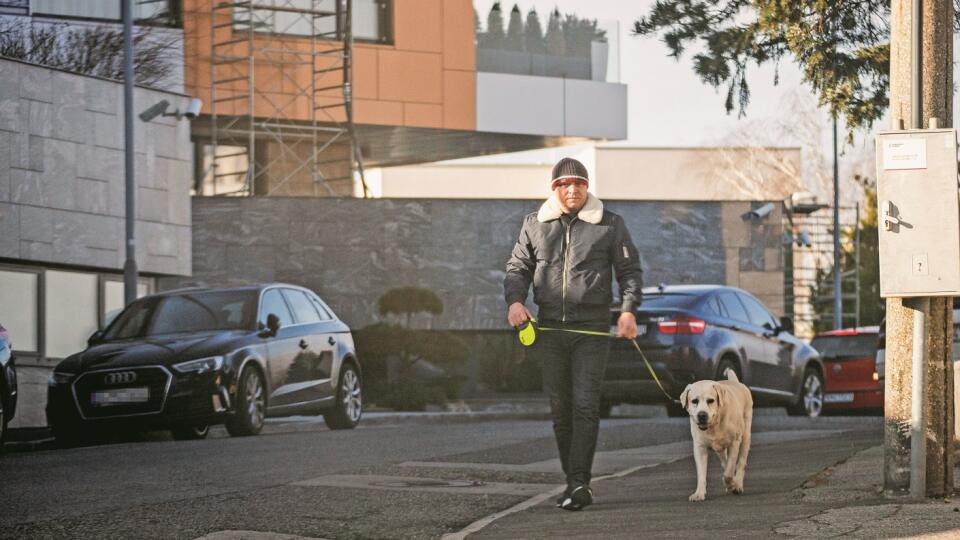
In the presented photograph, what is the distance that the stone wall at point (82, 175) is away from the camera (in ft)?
80.6

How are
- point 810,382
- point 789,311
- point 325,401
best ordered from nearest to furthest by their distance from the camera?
point 325,401
point 810,382
point 789,311

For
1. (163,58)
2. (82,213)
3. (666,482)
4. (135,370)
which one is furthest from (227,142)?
(666,482)

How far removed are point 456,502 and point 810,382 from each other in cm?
1290

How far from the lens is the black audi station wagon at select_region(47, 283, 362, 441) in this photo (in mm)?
16266

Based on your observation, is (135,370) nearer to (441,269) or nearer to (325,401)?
(325,401)

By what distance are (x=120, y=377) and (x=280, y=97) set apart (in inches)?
947

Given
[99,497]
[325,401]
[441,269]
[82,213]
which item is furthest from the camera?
[441,269]

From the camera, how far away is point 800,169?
69.6 m

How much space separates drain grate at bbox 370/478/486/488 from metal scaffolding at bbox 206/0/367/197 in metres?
27.9

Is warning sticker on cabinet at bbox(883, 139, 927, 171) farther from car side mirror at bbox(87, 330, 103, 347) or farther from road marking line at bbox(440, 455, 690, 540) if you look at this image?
car side mirror at bbox(87, 330, 103, 347)

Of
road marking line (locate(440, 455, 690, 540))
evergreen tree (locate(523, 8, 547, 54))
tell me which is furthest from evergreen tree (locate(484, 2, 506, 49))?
road marking line (locate(440, 455, 690, 540))

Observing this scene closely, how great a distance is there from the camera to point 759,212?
37.3 meters

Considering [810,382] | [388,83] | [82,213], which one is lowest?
[810,382]

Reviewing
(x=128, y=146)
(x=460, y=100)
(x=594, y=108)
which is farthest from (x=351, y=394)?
(x=594, y=108)
